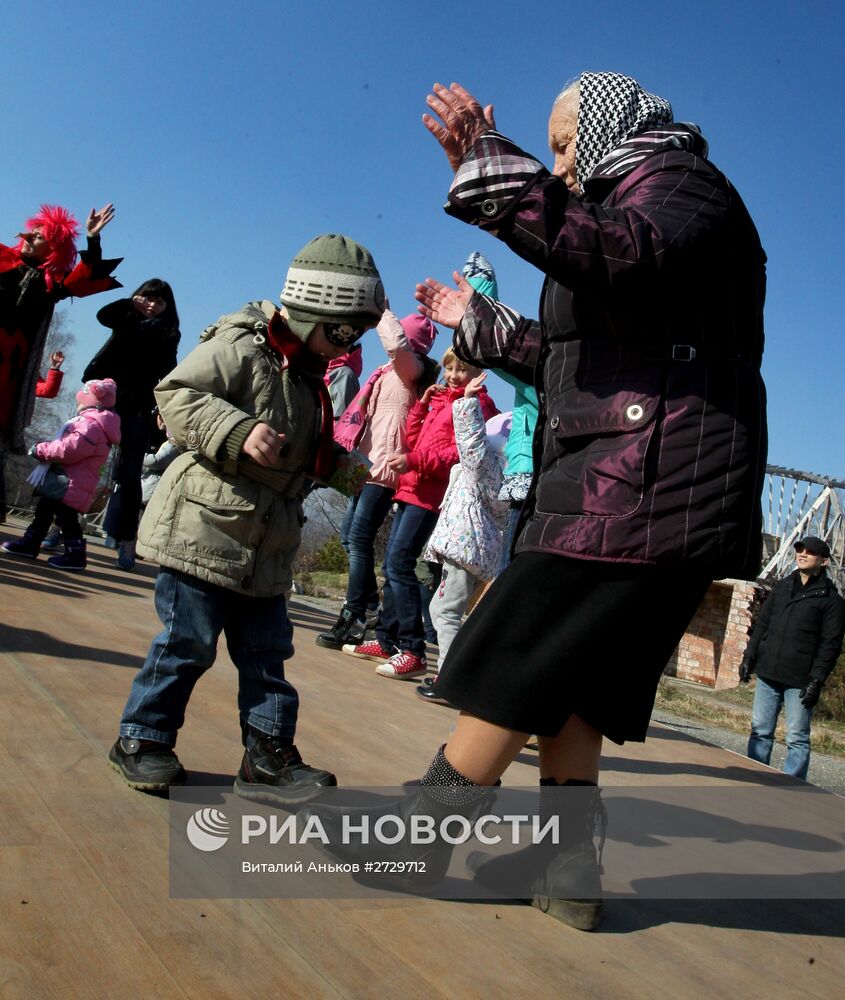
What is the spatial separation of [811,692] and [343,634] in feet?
12.9

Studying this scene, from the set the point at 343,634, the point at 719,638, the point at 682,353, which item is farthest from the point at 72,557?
the point at 719,638

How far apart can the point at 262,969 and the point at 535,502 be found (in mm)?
1088

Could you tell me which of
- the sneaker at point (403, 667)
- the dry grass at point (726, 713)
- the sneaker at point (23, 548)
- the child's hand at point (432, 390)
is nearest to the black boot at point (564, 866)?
the sneaker at point (403, 667)

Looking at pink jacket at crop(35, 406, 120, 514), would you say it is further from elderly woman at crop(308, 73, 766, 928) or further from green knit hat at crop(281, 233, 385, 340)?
elderly woman at crop(308, 73, 766, 928)

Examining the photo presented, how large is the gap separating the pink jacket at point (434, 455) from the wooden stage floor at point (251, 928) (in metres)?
2.38

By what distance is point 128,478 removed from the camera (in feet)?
23.6

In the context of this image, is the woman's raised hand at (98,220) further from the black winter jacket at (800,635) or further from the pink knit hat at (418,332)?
the black winter jacket at (800,635)

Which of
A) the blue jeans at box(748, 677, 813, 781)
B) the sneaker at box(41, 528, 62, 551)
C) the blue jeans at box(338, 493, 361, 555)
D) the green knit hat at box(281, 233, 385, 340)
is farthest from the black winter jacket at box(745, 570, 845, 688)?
the green knit hat at box(281, 233, 385, 340)

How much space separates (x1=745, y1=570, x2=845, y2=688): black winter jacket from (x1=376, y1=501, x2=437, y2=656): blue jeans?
3500 mm

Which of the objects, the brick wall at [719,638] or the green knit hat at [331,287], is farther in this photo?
the brick wall at [719,638]

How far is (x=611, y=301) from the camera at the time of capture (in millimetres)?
1992

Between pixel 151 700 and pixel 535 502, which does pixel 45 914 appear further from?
pixel 535 502

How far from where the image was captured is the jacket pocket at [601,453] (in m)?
1.99

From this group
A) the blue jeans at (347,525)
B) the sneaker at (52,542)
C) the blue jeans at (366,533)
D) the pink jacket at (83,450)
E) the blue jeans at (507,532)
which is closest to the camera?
the blue jeans at (507,532)
